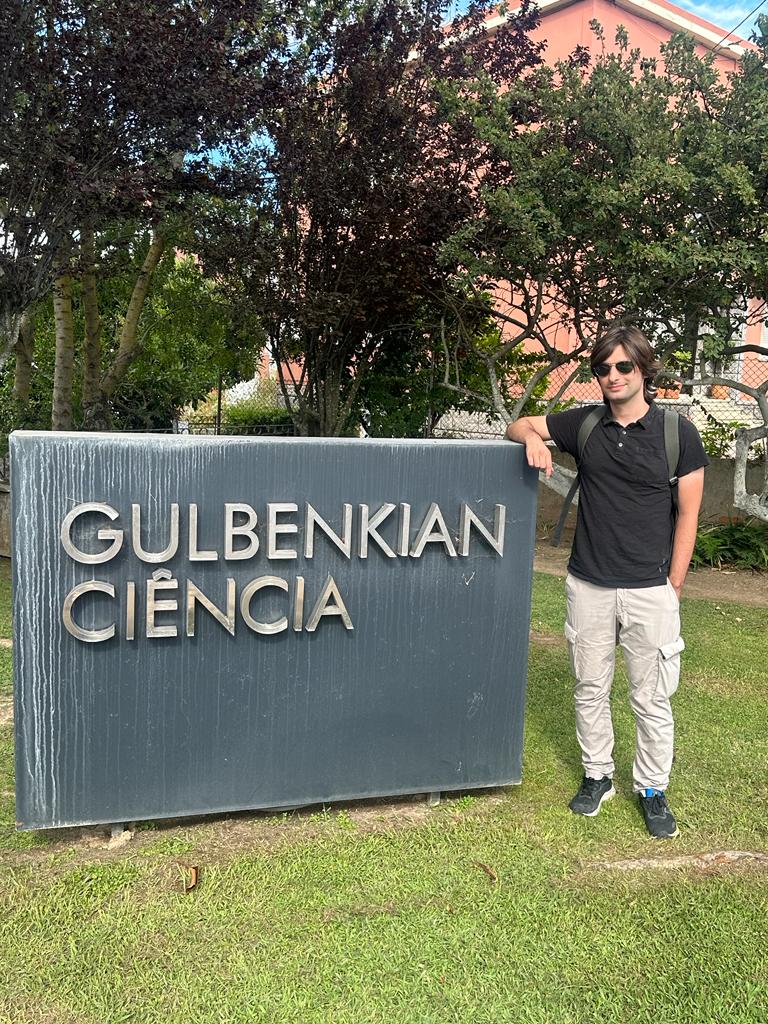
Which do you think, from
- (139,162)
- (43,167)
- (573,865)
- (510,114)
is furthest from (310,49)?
(573,865)

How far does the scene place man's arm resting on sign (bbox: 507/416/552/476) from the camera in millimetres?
3213

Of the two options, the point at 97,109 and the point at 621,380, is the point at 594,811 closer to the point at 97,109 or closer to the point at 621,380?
the point at 621,380

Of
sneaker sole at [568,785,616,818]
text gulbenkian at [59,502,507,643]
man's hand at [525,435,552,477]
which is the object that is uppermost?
man's hand at [525,435,552,477]

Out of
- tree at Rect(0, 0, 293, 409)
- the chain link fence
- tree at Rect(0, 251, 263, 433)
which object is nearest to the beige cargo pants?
tree at Rect(0, 0, 293, 409)

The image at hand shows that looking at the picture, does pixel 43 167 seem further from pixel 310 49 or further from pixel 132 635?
pixel 132 635

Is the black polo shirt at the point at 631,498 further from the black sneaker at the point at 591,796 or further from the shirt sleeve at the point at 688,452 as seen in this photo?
the black sneaker at the point at 591,796

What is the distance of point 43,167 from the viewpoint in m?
6.17

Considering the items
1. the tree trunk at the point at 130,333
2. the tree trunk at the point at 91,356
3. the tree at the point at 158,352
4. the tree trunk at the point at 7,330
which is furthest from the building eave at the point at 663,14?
the tree trunk at the point at 7,330

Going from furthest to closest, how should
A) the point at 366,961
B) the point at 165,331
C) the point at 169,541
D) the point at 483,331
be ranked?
1. the point at 165,331
2. the point at 483,331
3. the point at 169,541
4. the point at 366,961

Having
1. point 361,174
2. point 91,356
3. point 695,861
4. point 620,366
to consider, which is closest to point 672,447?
point 620,366

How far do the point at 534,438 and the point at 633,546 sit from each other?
523mm

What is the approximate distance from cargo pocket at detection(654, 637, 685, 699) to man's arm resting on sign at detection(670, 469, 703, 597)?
0.23 m

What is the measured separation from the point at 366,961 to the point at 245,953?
331mm

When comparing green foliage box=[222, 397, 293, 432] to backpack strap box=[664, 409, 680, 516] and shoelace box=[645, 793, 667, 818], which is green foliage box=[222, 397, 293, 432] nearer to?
backpack strap box=[664, 409, 680, 516]
